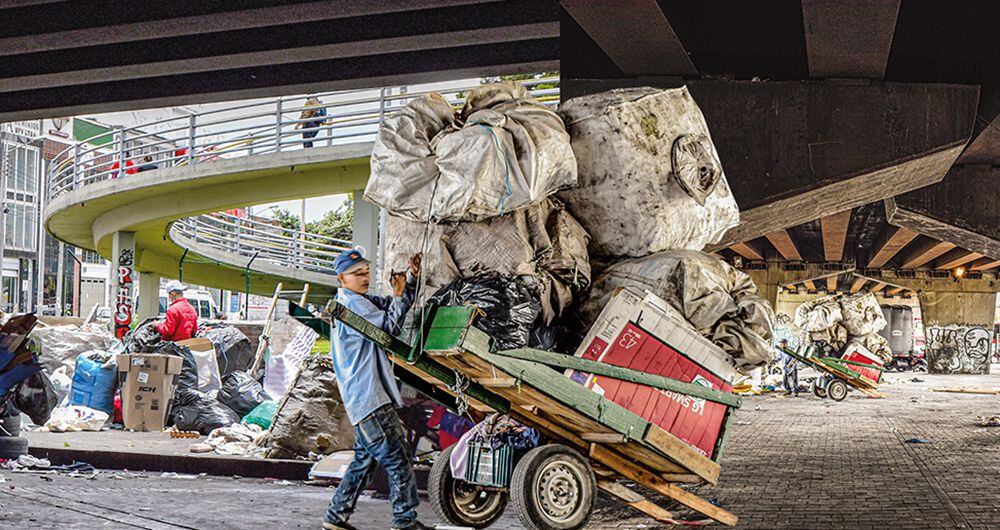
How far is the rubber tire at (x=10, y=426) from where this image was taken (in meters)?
9.56

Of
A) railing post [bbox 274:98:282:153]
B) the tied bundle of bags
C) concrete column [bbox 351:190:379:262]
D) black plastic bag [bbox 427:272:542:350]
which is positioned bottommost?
black plastic bag [bbox 427:272:542:350]

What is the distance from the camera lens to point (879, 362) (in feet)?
81.9

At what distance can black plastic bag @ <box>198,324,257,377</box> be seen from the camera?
14.2 metres

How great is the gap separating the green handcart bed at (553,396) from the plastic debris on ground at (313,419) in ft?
8.87

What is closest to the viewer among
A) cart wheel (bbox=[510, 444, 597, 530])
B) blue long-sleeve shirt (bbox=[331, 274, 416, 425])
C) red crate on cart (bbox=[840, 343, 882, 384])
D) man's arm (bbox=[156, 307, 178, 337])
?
cart wheel (bbox=[510, 444, 597, 530])

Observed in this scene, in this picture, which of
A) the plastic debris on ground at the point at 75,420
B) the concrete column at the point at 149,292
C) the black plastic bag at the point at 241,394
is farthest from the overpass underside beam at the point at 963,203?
the concrete column at the point at 149,292

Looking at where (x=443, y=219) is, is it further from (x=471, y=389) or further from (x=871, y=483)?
(x=871, y=483)

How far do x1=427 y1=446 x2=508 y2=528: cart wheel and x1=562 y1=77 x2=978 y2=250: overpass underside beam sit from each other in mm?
4056

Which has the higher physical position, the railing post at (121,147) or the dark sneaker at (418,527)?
the railing post at (121,147)

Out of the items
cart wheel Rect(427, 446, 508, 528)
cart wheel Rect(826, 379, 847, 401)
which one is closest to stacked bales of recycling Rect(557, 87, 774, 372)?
cart wheel Rect(427, 446, 508, 528)

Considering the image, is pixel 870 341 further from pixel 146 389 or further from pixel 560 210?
pixel 560 210

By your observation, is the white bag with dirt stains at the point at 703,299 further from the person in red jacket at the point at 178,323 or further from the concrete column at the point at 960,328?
the concrete column at the point at 960,328

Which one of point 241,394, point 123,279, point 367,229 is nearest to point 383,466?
point 241,394

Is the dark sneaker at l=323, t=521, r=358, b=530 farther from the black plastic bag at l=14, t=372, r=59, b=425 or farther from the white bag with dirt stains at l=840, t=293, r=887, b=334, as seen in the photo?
the white bag with dirt stains at l=840, t=293, r=887, b=334
